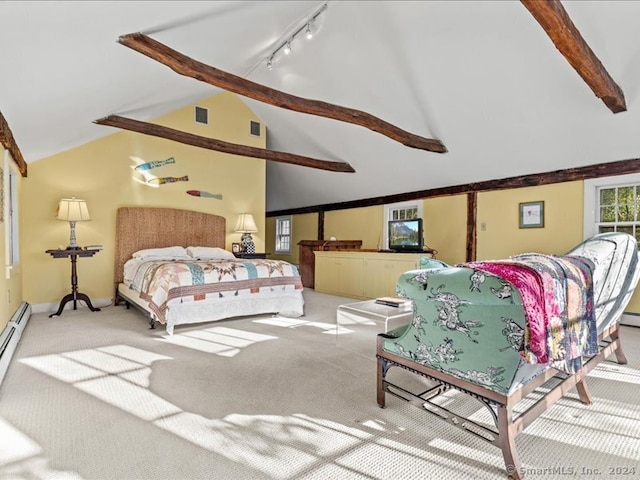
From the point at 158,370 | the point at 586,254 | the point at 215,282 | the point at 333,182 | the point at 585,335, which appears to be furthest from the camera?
the point at 333,182

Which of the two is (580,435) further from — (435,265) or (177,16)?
(177,16)

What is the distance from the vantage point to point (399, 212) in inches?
272

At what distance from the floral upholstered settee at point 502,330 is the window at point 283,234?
788 cm

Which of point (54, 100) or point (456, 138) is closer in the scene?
point (54, 100)

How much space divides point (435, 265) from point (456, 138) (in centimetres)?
353

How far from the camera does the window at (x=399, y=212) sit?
655cm

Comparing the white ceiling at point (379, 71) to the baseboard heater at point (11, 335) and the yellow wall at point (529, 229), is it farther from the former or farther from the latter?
the baseboard heater at point (11, 335)

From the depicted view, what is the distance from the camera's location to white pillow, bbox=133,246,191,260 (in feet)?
17.3

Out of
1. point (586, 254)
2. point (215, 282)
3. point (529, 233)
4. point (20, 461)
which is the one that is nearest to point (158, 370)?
point (20, 461)

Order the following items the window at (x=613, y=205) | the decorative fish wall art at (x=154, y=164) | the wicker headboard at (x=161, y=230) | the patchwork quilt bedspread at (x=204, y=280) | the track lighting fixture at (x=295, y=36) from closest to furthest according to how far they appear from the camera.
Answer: the patchwork quilt bedspread at (x=204, y=280)
the track lighting fixture at (x=295, y=36)
the window at (x=613, y=205)
the wicker headboard at (x=161, y=230)
the decorative fish wall art at (x=154, y=164)

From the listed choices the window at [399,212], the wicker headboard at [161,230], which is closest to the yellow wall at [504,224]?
the window at [399,212]

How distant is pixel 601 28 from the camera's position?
9.86ft

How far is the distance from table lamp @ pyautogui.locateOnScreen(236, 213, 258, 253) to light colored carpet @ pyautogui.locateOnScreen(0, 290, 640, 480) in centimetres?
350

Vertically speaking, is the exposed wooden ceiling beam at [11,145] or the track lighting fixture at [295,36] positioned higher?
the track lighting fixture at [295,36]
